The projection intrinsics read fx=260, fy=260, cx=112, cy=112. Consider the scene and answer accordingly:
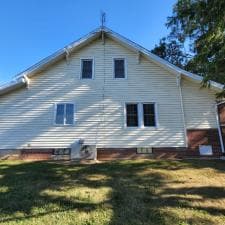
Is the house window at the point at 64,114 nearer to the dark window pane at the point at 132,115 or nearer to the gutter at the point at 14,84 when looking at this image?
the gutter at the point at 14,84

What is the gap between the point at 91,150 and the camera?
45.3 feet

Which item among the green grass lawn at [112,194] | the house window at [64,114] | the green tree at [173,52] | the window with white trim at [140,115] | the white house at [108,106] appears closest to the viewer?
the green grass lawn at [112,194]

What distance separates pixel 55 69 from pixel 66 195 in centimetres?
852

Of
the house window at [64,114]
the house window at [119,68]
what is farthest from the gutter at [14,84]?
the house window at [119,68]

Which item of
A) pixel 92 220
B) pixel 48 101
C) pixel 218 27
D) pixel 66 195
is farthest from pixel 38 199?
pixel 218 27

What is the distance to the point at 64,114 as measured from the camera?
1441cm

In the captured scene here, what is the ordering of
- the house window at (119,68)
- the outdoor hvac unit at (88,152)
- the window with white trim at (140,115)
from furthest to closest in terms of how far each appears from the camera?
1. the house window at (119,68)
2. the window with white trim at (140,115)
3. the outdoor hvac unit at (88,152)

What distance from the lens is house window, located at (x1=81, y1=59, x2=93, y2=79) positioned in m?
15.1

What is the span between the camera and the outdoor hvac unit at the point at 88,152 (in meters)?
13.7

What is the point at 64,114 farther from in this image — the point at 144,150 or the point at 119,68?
the point at 144,150

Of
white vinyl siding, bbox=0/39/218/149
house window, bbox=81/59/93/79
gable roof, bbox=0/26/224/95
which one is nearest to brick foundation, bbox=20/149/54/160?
white vinyl siding, bbox=0/39/218/149

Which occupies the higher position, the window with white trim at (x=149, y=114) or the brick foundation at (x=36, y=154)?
the window with white trim at (x=149, y=114)

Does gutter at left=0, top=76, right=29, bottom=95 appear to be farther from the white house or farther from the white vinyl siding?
the white vinyl siding

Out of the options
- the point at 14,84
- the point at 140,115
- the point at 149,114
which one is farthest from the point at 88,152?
the point at 14,84
